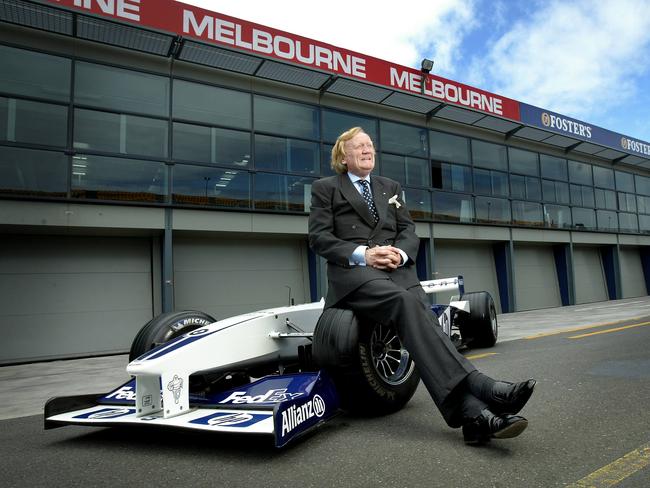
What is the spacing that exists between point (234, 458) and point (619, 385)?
298 cm

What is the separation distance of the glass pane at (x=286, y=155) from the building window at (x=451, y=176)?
4.38 metres

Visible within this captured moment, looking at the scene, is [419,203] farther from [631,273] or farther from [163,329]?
[631,273]

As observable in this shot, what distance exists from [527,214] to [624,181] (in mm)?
9053

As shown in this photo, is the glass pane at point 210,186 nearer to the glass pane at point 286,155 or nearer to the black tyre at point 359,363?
the glass pane at point 286,155

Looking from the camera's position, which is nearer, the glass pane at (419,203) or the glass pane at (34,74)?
the glass pane at (34,74)

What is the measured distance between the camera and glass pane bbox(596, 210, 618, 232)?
2044 centimetres

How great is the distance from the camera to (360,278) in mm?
2832

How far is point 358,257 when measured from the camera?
2.90 m

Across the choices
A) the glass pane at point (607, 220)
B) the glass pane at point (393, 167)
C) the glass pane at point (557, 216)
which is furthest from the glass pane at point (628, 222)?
the glass pane at point (393, 167)

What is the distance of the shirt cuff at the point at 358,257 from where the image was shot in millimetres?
2893

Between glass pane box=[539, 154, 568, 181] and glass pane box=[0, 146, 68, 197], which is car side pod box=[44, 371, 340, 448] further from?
glass pane box=[539, 154, 568, 181]

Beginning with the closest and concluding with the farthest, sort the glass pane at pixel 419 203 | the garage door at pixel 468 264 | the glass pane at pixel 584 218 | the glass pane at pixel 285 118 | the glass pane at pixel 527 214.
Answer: the glass pane at pixel 285 118
the glass pane at pixel 419 203
the garage door at pixel 468 264
the glass pane at pixel 527 214
the glass pane at pixel 584 218

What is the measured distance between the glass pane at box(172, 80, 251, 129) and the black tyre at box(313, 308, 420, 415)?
8862 millimetres

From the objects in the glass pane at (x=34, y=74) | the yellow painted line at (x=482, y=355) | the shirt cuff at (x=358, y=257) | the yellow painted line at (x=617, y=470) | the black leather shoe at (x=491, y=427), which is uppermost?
the glass pane at (x=34, y=74)
